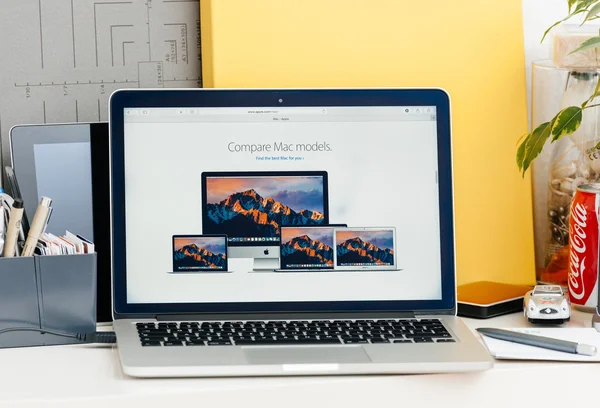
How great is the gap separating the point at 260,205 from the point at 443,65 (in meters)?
0.38

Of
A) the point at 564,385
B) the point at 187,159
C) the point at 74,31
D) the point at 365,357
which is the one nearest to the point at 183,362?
the point at 365,357

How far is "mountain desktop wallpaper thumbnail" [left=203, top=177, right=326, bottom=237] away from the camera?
100 centimetres

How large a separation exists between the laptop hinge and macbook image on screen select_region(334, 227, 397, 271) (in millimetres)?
58

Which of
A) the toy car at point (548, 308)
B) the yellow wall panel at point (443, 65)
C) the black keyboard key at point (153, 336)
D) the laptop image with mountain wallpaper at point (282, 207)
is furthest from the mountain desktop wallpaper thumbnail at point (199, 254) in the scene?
the toy car at point (548, 308)

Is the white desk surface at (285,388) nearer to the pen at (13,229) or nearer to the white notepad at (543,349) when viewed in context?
the white notepad at (543,349)

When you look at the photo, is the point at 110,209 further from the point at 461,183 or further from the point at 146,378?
the point at 461,183

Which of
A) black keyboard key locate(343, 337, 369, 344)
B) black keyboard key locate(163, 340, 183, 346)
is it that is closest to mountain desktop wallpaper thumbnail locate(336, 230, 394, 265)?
black keyboard key locate(343, 337, 369, 344)

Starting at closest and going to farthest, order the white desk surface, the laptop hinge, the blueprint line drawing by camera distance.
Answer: the white desk surface, the laptop hinge, the blueprint line drawing

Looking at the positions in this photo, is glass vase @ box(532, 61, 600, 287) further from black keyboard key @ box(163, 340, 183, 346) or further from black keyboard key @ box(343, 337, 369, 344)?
black keyboard key @ box(163, 340, 183, 346)

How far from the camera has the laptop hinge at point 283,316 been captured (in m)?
0.98

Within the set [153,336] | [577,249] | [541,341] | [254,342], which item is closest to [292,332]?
[254,342]

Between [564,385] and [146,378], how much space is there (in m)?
0.44

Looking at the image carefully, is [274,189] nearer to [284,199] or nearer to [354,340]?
[284,199]

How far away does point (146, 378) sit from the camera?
0.80 m
